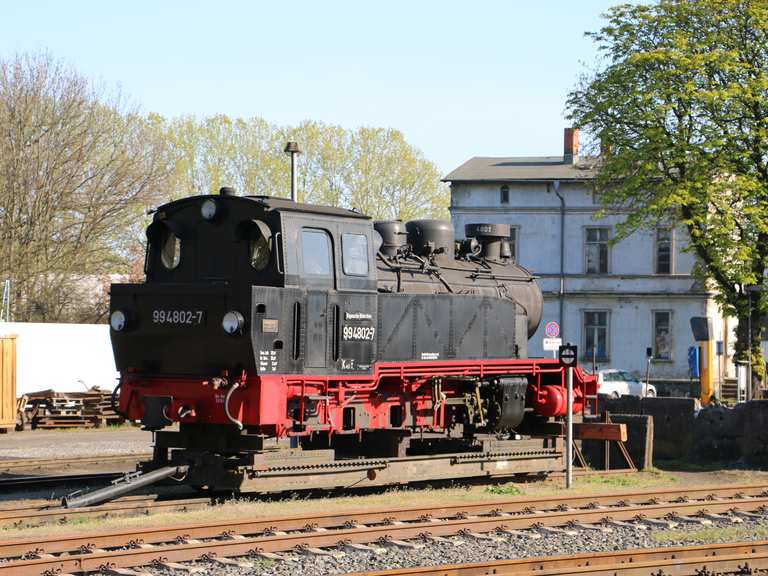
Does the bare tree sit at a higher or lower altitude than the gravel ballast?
higher

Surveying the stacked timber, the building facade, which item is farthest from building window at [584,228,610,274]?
the stacked timber

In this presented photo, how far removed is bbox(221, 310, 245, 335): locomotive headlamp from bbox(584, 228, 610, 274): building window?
124 ft

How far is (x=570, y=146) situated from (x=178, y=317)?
4090 cm

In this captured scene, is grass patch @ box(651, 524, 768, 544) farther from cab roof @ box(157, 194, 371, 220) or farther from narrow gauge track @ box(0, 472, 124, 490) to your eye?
narrow gauge track @ box(0, 472, 124, 490)

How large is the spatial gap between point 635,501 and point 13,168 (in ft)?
103

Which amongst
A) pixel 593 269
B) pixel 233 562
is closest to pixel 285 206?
pixel 233 562

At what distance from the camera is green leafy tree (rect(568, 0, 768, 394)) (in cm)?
3053

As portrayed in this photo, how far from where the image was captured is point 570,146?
5250cm

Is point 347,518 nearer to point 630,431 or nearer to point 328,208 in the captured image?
point 328,208

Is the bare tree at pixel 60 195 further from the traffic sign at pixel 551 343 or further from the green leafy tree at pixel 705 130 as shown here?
the traffic sign at pixel 551 343

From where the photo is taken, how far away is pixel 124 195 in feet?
138

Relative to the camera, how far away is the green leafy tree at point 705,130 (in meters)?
30.5

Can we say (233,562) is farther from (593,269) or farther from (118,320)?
(593,269)

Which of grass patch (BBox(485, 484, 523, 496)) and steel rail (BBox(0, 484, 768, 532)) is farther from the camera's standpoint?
grass patch (BBox(485, 484, 523, 496))
